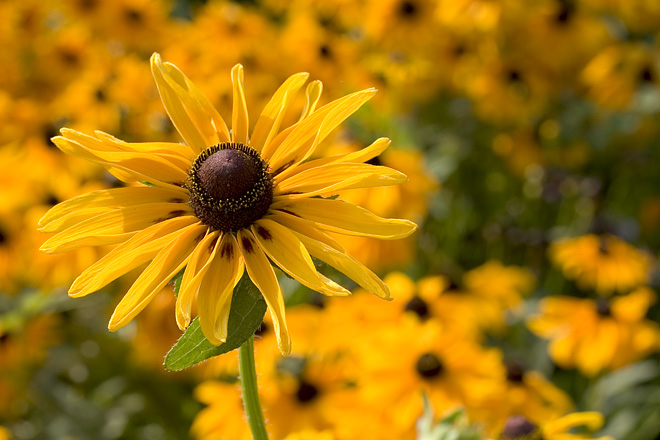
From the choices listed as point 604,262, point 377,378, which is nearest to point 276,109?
point 377,378

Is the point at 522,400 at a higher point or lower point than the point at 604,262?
lower

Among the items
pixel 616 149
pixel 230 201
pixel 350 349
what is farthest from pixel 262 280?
pixel 616 149

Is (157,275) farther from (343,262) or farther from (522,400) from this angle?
(522,400)

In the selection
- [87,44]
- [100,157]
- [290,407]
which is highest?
[87,44]

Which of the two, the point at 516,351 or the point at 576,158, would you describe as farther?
the point at 576,158

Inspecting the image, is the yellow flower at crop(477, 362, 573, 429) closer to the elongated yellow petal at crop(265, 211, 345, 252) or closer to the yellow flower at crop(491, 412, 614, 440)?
the yellow flower at crop(491, 412, 614, 440)

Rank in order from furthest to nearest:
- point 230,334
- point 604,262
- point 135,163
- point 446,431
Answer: point 604,262
point 446,431
point 135,163
point 230,334

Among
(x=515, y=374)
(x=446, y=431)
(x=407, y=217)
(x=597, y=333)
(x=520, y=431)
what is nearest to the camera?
(x=446, y=431)

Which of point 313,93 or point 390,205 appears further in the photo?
point 390,205

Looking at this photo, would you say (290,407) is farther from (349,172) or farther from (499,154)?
(499,154)
